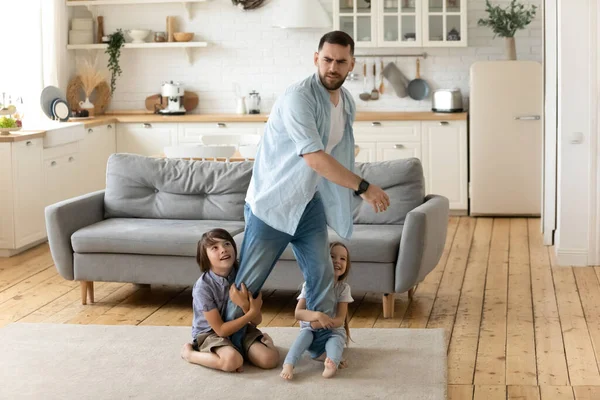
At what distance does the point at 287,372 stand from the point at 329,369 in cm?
18

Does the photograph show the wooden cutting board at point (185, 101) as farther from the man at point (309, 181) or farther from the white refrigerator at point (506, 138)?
the man at point (309, 181)

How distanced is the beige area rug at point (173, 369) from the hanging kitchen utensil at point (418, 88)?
4.40 m

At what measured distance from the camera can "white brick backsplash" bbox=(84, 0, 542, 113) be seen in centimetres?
878

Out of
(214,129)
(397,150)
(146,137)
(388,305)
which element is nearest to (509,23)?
(397,150)

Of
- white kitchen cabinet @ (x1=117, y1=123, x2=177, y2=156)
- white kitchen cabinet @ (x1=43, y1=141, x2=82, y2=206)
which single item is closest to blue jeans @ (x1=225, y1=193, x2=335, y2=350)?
white kitchen cabinet @ (x1=43, y1=141, x2=82, y2=206)

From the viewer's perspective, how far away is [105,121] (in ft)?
27.9

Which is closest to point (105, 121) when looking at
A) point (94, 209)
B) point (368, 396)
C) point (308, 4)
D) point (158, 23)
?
point (158, 23)

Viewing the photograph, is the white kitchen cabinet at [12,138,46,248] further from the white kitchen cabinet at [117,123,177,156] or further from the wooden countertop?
the white kitchen cabinet at [117,123,177,156]

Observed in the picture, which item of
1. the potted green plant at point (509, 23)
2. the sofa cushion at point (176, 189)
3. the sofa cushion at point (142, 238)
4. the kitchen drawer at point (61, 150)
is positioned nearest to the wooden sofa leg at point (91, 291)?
the sofa cushion at point (142, 238)

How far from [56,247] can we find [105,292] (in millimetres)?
506

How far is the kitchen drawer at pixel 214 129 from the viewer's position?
8547mm

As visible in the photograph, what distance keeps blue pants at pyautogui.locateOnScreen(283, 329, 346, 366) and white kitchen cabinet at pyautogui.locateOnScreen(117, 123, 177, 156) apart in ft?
15.6

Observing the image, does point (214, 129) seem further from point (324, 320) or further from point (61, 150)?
point (324, 320)

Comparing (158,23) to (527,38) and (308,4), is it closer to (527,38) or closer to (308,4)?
(308,4)
